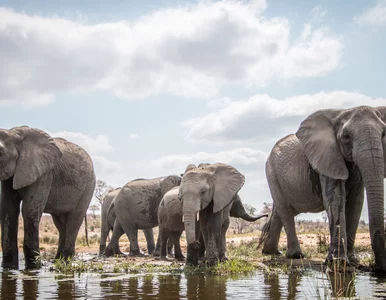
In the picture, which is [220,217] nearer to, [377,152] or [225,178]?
[225,178]

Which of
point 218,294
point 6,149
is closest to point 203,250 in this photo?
point 6,149

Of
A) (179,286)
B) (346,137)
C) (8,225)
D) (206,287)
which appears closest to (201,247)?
(8,225)

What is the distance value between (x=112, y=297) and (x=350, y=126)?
544 centimetres

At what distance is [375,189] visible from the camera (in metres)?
9.87

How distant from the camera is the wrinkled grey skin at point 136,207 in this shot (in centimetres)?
1842

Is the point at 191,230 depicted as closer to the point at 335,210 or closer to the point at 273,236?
the point at 335,210

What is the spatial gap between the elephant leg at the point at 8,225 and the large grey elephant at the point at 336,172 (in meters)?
6.02

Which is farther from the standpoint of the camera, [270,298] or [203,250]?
[203,250]

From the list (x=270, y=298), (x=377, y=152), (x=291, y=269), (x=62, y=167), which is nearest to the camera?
(x=270, y=298)

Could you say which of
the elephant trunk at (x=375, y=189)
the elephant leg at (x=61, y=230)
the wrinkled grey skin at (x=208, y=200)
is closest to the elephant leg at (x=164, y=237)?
the wrinkled grey skin at (x=208, y=200)

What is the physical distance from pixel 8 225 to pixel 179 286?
5034 mm

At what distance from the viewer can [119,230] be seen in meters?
19.7

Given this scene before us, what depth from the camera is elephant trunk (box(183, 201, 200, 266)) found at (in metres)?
11.5

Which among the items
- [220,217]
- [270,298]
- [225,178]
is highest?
[225,178]
